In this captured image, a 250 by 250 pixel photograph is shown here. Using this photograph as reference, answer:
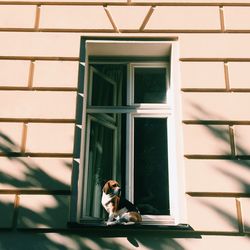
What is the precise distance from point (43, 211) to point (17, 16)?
2.54m

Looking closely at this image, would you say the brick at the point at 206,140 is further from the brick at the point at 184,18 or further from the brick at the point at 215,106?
the brick at the point at 184,18

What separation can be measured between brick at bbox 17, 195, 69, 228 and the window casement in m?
0.22

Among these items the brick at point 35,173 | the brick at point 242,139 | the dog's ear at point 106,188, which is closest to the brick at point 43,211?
the brick at point 35,173

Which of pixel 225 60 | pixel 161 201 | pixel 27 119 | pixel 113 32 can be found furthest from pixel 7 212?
pixel 225 60

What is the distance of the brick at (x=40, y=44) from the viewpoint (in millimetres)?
5328

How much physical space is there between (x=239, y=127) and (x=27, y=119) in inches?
94.8

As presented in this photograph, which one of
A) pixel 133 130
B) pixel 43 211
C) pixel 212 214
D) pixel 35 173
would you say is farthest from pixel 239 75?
pixel 43 211

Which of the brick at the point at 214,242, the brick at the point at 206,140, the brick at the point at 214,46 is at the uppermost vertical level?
the brick at the point at 214,46

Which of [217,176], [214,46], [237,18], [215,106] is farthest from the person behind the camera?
[237,18]

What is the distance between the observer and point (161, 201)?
5.02 metres

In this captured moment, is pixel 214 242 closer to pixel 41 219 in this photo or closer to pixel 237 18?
pixel 41 219

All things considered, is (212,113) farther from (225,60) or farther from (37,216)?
(37,216)

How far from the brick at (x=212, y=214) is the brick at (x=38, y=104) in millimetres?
1693

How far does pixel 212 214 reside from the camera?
4.55 meters
